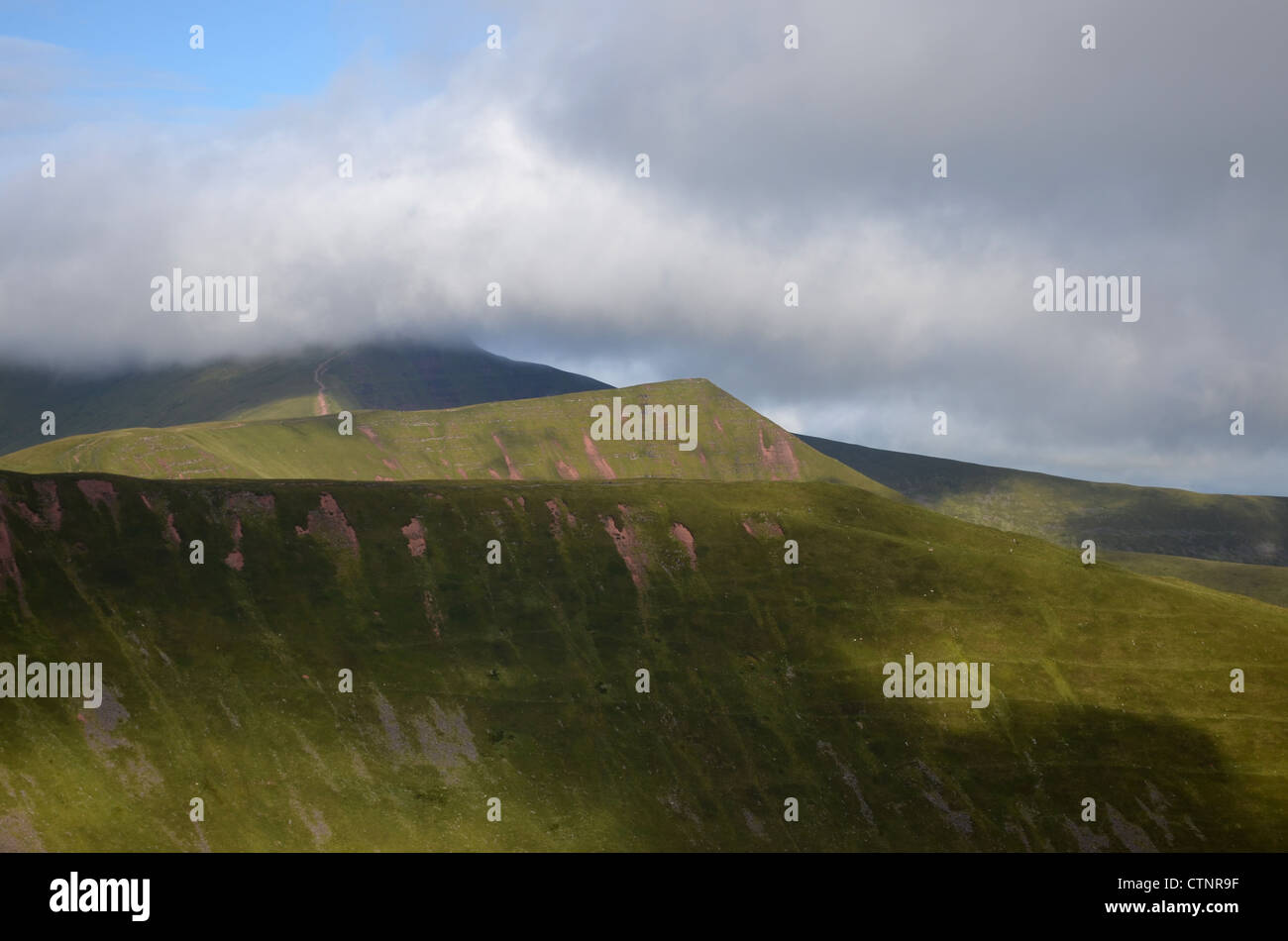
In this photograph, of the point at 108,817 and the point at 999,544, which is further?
the point at 999,544

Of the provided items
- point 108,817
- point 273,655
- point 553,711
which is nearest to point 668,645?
point 553,711

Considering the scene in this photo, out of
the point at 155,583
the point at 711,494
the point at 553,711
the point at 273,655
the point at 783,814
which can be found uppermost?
the point at 711,494

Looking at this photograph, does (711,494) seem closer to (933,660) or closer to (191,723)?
(933,660)

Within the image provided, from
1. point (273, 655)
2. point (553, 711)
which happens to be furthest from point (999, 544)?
point (273, 655)

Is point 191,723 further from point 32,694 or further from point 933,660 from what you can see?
point 933,660

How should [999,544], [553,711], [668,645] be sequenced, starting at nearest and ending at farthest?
[553,711] → [668,645] → [999,544]

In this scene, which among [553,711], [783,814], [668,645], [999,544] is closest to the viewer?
[783,814]

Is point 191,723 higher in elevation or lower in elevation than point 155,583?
lower
